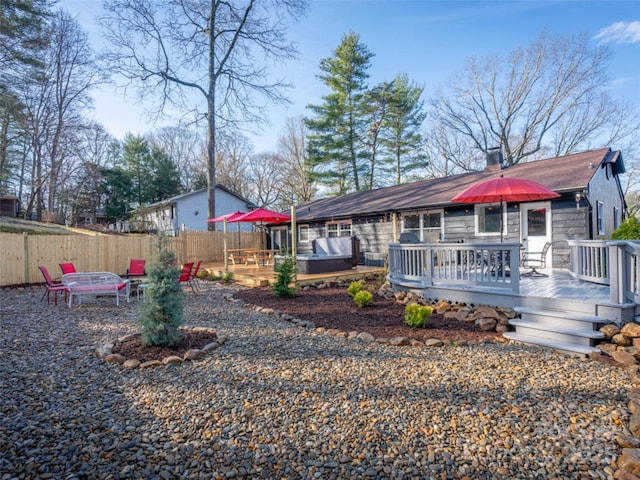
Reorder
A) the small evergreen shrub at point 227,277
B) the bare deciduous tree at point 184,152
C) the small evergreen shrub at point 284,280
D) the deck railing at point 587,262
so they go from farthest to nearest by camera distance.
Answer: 1. the bare deciduous tree at point 184,152
2. the small evergreen shrub at point 227,277
3. the small evergreen shrub at point 284,280
4. the deck railing at point 587,262

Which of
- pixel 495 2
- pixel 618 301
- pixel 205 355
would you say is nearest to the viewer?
pixel 205 355

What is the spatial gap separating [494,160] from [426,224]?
13.7 ft

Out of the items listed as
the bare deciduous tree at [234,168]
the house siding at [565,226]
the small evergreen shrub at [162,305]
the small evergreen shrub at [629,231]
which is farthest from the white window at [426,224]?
the bare deciduous tree at [234,168]

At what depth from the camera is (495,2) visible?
1086 cm

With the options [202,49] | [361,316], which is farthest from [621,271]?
[202,49]

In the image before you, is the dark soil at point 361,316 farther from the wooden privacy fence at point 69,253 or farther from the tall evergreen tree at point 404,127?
the tall evergreen tree at point 404,127

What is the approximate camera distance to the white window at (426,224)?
11.4 m

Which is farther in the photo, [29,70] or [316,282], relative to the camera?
[29,70]

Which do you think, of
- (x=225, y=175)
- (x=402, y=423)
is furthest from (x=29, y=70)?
(x=402, y=423)

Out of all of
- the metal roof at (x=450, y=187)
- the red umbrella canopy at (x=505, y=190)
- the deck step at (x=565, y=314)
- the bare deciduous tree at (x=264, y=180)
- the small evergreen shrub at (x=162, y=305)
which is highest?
the bare deciduous tree at (x=264, y=180)

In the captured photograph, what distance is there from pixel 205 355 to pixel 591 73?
83.1 feet

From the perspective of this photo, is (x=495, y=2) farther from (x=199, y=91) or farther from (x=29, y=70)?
(x=29, y=70)

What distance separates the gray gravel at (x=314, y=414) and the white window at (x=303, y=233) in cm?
1218

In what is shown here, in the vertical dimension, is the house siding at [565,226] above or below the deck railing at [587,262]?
above
